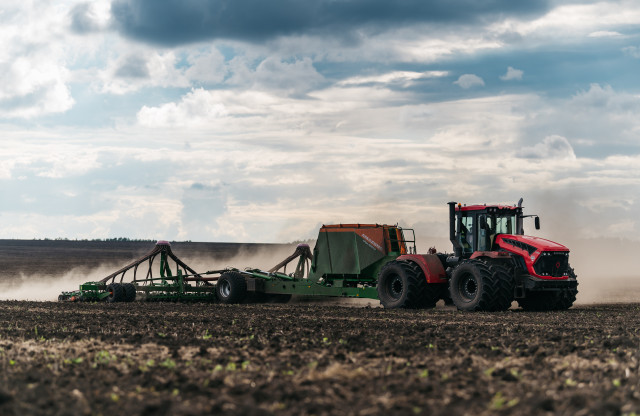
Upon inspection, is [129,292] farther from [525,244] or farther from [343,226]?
[525,244]

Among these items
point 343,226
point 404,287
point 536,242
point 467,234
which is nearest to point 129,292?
point 343,226

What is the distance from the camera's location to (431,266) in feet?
74.0

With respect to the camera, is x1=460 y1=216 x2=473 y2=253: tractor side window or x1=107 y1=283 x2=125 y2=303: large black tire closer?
x1=460 y1=216 x2=473 y2=253: tractor side window

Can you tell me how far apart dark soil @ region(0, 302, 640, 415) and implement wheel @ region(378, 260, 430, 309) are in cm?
336

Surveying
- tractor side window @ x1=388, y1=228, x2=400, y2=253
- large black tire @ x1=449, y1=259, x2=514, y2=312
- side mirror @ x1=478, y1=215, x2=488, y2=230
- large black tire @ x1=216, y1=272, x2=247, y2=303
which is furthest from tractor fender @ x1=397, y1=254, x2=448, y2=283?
large black tire @ x1=216, y1=272, x2=247, y2=303

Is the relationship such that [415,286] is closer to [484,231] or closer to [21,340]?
[484,231]

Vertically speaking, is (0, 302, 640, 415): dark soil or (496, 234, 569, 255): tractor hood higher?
(496, 234, 569, 255): tractor hood

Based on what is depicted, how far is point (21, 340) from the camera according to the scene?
49.0 feet

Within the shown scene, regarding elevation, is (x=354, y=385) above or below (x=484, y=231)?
below

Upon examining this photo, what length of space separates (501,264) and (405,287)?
269 centimetres

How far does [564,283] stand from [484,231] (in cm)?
256

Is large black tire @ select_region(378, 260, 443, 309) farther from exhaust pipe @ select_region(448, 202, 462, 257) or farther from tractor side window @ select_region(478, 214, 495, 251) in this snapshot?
tractor side window @ select_region(478, 214, 495, 251)

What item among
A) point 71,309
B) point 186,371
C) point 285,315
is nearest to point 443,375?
point 186,371

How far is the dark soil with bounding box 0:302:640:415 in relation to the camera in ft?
28.3
